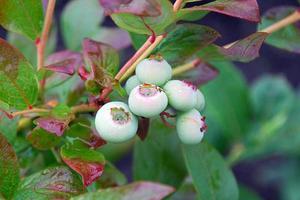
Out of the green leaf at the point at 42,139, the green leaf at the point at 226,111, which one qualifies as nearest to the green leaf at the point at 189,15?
the green leaf at the point at 42,139

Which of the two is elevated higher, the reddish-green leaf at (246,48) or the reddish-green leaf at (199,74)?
the reddish-green leaf at (246,48)

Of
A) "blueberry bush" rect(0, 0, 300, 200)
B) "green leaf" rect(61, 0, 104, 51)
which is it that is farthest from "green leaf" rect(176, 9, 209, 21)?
"green leaf" rect(61, 0, 104, 51)

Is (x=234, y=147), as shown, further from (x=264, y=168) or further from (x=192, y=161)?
(x=264, y=168)

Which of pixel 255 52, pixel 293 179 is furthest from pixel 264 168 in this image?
pixel 255 52

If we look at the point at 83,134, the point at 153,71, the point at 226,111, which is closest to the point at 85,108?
the point at 83,134

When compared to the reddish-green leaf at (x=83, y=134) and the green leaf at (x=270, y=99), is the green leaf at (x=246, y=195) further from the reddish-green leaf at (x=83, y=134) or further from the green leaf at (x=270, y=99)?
the reddish-green leaf at (x=83, y=134)
